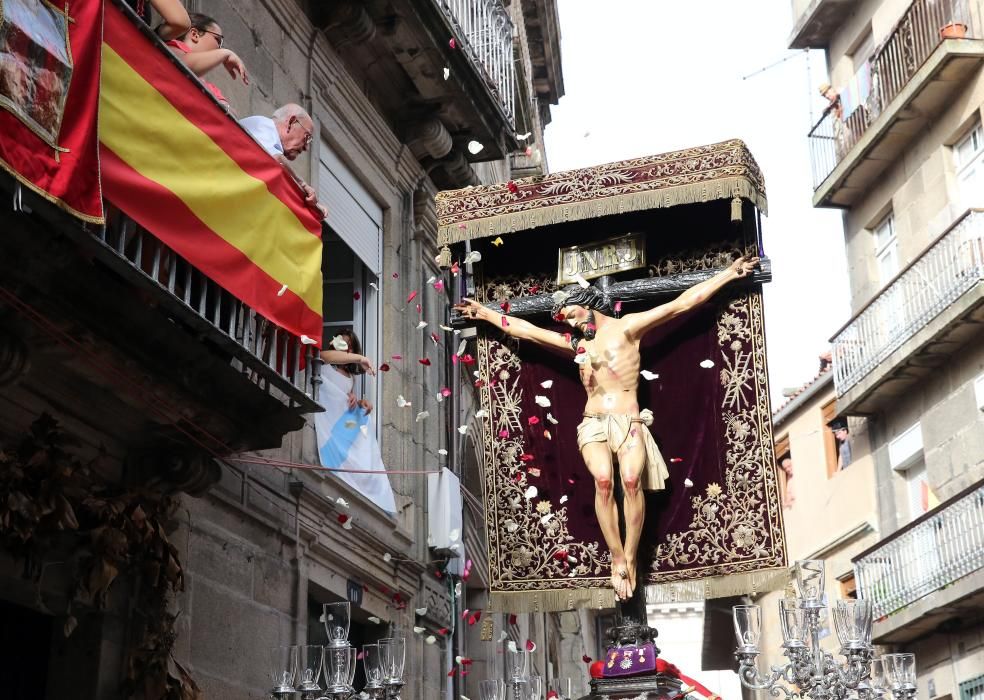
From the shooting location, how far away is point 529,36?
20734mm

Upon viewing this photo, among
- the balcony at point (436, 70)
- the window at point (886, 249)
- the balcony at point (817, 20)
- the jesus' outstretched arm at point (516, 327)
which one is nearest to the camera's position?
the jesus' outstretched arm at point (516, 327)

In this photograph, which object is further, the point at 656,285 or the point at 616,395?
the point at 656,285

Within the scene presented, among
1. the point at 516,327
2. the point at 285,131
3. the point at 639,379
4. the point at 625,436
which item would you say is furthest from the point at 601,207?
the point at 285,131

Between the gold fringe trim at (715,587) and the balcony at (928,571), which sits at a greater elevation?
the balcony at (928,571)

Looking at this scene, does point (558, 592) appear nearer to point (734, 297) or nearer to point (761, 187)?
point (734, 297)

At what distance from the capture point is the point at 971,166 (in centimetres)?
1700

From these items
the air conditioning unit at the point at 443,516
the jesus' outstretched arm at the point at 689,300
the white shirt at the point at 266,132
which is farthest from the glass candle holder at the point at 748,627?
the air conditioning unit at the point at 443,516

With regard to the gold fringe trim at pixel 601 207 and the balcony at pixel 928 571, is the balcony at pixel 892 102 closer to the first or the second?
the balcony at pixel 928 571

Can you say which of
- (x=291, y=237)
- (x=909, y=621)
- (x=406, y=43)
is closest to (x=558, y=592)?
(x=291, y=237)

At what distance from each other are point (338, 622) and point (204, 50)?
313cm

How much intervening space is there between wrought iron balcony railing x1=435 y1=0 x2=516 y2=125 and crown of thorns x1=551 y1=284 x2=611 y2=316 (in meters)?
3.68

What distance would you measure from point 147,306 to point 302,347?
1419 millimetres

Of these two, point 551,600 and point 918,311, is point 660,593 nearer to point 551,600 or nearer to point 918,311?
point 551,600

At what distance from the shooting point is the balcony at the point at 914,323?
52.4 ft
